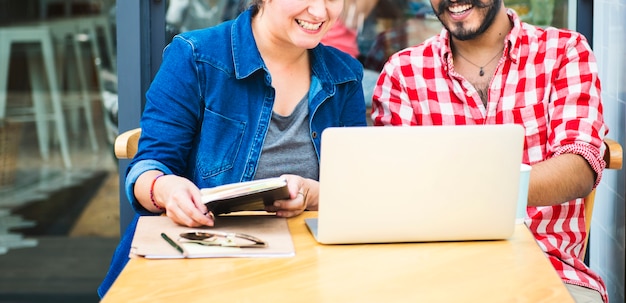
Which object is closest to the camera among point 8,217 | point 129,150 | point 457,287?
point 457,287

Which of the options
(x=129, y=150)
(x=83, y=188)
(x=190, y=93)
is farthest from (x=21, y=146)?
(x=190, y=93)

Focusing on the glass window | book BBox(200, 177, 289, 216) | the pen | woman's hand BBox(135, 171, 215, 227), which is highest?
book BBox(200, 177, 289, 216)

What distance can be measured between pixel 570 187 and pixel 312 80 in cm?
66

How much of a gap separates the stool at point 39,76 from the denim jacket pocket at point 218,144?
2.15m

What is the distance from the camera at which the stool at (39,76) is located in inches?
161

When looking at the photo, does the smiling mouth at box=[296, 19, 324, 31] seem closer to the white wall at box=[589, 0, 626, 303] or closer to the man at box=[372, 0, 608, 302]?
the man at box=[372, 0, 608, 302]

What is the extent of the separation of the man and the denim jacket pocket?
1.57ft

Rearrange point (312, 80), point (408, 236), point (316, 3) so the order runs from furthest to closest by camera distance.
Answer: point (312, 80) → point (316, 3) → point (408, 236)

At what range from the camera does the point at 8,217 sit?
4051 millimetres

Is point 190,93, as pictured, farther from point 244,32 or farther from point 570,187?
point 570,187

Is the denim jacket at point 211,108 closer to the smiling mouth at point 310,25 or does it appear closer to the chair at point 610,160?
the smiling mouth at point 310,25

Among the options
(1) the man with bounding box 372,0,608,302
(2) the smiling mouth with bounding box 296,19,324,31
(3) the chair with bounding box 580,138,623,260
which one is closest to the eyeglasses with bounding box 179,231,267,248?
(2) the smiling mouth with bounding box 296,19,324,31

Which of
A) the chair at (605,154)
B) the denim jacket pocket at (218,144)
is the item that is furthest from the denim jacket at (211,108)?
the chair at (605,154)

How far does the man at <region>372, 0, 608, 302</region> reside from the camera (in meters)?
2.35
